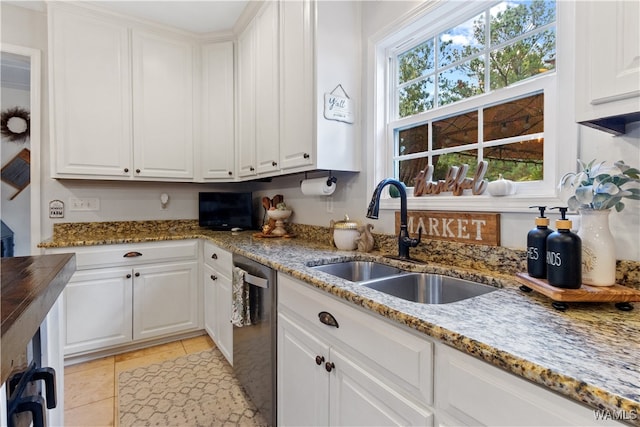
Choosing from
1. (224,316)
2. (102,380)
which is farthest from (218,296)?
(102,380)

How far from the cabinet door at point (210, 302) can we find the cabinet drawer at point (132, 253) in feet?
0.73

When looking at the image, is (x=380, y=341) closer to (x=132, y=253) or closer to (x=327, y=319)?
(x=327, y=319)

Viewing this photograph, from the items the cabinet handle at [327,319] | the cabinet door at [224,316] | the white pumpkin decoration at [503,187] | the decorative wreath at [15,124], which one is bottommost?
the cabinet door at [224,316]

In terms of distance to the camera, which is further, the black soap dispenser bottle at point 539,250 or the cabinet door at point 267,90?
the cabinet door at point 267,90

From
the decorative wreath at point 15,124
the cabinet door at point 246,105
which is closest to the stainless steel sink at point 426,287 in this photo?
the cabinet door at point 246,105

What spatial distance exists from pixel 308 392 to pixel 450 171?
1121 mm

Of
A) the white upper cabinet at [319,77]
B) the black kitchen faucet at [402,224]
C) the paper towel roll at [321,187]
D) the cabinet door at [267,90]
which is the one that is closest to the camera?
the black kitchen faucet at [402,224]

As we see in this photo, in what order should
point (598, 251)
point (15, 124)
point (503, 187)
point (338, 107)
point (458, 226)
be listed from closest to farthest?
point (598, 251), point (503, 187), point (458, 226), point (338, 107), point (15, 124)

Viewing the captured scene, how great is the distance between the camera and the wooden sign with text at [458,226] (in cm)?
122

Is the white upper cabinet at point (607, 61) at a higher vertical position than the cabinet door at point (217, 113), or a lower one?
lower

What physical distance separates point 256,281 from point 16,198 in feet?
13.5

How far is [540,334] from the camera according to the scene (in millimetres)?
635

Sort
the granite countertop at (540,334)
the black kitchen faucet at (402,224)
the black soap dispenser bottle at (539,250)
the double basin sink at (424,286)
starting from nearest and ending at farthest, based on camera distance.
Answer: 1. the granite countertop at (540,334)
2. the black soap dispenser bottle at (539,250)
3. the double basin sink at (424,286)
4. the black kitchen faucet at (402,224)

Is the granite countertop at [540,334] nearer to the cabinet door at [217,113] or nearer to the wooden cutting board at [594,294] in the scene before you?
the wooden cutting board at [594,294]
